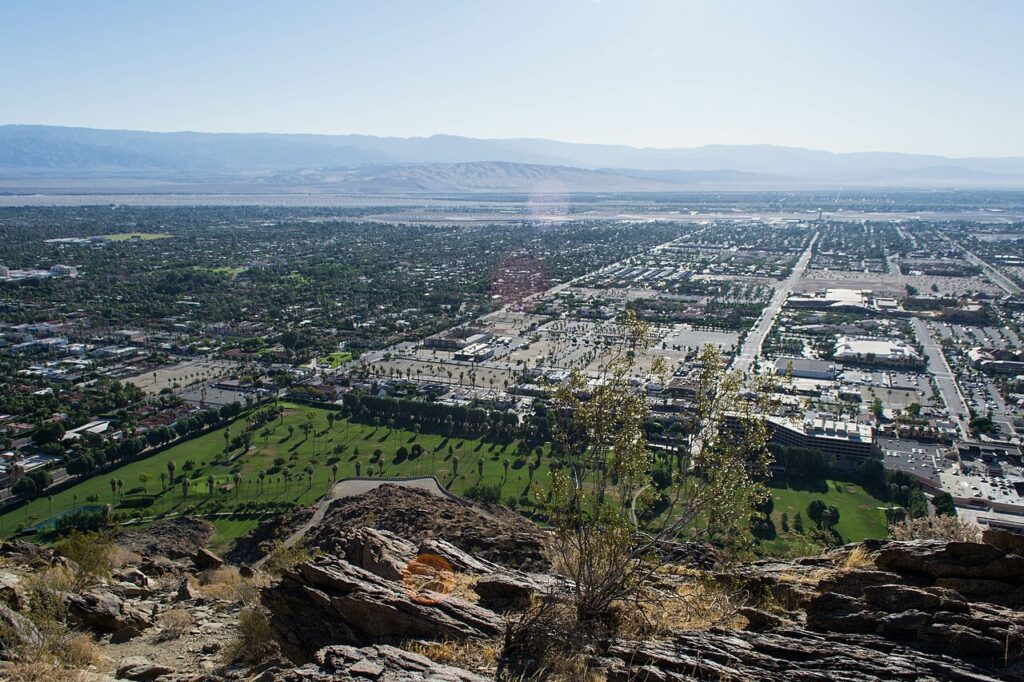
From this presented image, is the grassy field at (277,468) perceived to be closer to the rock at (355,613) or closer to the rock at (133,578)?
the rock at (133,578)

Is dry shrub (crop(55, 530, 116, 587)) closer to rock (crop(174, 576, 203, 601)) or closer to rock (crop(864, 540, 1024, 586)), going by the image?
rock (crop(174, 576, 203, 601))

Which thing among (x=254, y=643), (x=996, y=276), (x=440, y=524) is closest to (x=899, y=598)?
(x=254, y=643)

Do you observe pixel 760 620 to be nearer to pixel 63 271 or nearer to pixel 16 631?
pixel 16 631

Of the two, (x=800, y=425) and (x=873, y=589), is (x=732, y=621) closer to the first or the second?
(x=873, y=589)

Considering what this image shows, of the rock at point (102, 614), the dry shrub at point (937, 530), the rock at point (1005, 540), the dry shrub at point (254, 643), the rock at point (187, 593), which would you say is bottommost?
the rock at point (187, 593)

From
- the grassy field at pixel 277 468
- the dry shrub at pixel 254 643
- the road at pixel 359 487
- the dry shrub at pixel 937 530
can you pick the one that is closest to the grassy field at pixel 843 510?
the grassy field at pixel 277 468

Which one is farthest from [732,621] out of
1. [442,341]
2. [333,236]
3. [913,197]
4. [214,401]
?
[913,197]
